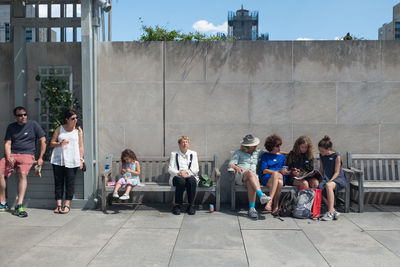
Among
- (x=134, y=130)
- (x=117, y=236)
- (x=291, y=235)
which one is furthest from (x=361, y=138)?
(x=117, y=236)

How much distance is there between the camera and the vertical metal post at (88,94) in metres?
6.39

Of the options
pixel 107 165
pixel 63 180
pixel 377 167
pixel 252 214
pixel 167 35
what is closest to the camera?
pixel 252 214

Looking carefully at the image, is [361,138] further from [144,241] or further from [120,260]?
[120,260]

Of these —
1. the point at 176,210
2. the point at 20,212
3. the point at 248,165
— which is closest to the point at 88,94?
the point at 20,212

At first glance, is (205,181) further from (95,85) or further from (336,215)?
(95,85)

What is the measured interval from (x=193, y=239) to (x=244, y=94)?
2962 mm

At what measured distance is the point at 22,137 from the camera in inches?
246

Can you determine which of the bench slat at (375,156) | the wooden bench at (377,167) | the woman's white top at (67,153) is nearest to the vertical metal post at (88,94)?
the woman's white top at (67,153)

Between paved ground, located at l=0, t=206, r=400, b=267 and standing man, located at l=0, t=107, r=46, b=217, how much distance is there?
509 mm

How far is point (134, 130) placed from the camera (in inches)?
273

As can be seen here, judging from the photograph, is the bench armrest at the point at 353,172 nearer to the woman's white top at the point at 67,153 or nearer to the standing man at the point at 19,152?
the woman's white top at the point at 67,153

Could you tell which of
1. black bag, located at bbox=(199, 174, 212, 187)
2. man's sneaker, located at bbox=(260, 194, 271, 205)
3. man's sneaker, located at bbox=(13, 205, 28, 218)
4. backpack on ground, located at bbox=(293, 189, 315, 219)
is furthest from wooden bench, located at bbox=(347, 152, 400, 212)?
man's sneaker, located at bbox=(13, 205, 28, 218)

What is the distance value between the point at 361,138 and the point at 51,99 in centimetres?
539

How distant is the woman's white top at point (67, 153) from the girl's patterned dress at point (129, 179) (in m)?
0.75
